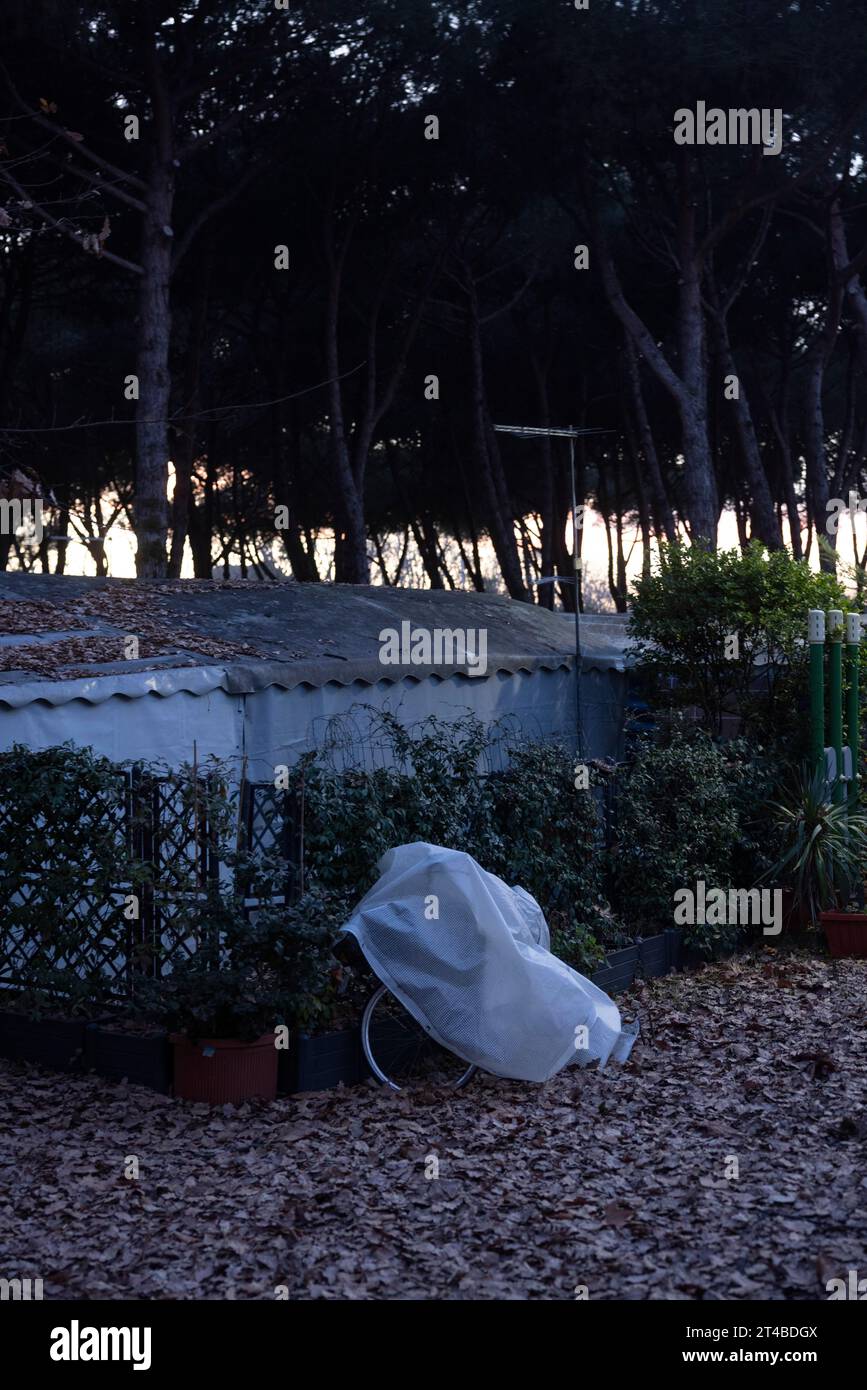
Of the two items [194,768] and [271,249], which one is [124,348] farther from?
[194,768]

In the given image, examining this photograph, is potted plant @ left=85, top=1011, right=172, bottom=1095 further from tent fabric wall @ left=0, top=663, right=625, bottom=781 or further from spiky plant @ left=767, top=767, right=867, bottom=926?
spiky plant @ left=767, top=767, right=867, bottom=926

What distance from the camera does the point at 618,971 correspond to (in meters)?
7.86

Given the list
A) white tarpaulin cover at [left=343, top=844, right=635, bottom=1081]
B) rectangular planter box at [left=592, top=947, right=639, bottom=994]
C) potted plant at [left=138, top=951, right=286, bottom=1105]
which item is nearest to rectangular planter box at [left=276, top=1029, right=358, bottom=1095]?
potted plant at [left=138, top=951, right=286, bottom=1105]

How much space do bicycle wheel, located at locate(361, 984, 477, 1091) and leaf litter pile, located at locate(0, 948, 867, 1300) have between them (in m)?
0.14

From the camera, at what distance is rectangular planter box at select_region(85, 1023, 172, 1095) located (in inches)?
235

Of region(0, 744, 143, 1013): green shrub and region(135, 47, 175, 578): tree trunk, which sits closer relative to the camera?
region(0, 744, 143, 1013): green shrub

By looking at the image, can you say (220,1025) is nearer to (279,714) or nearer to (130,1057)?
(130,1057)

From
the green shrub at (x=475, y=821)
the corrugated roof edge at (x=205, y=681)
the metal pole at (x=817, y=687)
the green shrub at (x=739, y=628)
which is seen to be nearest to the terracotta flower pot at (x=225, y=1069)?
the green shrub at (x=475, y=821)

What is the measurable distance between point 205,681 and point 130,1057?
3141 millimetres

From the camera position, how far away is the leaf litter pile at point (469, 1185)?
4125 mm

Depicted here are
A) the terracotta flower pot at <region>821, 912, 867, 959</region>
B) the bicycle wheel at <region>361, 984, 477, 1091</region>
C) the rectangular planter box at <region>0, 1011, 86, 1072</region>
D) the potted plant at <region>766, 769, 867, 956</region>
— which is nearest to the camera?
the bicycle wheel at <region>361, 984, 477, 1091</region>

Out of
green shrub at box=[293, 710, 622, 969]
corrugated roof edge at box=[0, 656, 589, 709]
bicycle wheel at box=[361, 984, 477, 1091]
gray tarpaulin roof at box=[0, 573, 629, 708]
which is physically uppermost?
gray tarpaulin roof at box=[0, 573, 629, 708]

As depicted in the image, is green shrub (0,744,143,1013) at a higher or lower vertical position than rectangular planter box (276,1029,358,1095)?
higher

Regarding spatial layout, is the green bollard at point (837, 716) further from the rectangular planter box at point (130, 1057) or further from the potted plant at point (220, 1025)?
the rectangular planter box at point (130, 1057)
